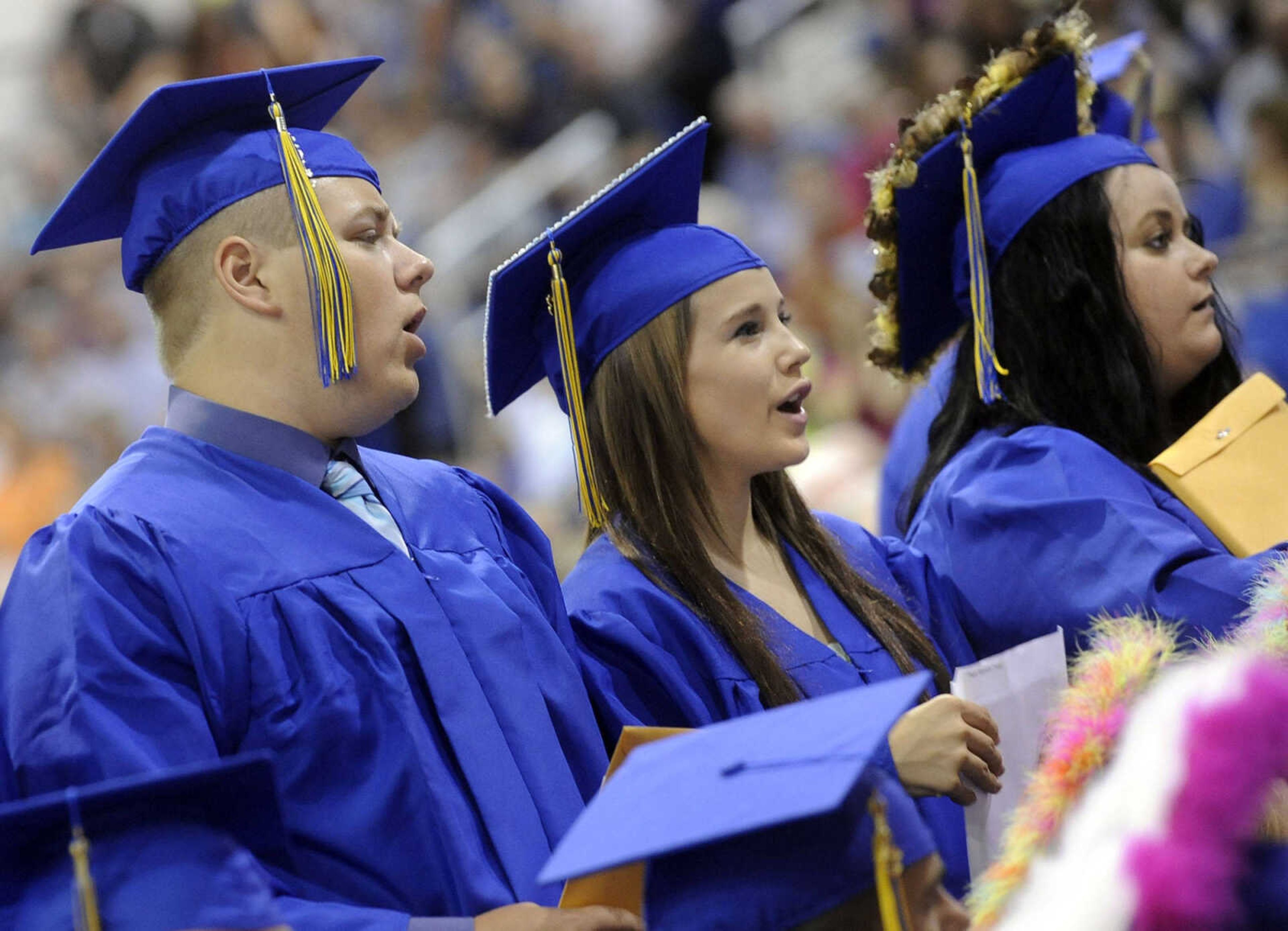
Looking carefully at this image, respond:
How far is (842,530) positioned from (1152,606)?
0.52 metres

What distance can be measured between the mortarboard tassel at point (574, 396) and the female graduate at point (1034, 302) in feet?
2.02

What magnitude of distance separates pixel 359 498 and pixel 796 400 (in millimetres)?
718

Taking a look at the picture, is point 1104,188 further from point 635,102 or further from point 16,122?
point 16,122

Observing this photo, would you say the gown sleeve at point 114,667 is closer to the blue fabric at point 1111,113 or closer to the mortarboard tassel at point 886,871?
the mortarboard tassel at point 886,871

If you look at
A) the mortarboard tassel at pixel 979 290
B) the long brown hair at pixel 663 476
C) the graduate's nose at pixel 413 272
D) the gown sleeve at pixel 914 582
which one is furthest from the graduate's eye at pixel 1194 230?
the graduate's nose at pixel 413 272

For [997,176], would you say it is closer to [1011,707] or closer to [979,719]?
[1011,707]

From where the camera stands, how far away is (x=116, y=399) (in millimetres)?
8039

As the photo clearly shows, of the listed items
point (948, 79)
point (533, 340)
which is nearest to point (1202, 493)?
point (533, 340)

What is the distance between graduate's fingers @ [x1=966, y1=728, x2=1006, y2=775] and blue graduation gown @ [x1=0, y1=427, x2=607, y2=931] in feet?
1.58

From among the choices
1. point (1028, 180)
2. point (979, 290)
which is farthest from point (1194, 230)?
point (979, 290)

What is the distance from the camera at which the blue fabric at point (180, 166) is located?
2037 mm

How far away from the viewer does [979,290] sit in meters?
2.65

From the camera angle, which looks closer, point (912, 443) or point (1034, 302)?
point (1034, 302)

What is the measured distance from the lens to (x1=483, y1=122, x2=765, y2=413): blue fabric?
240 cm
